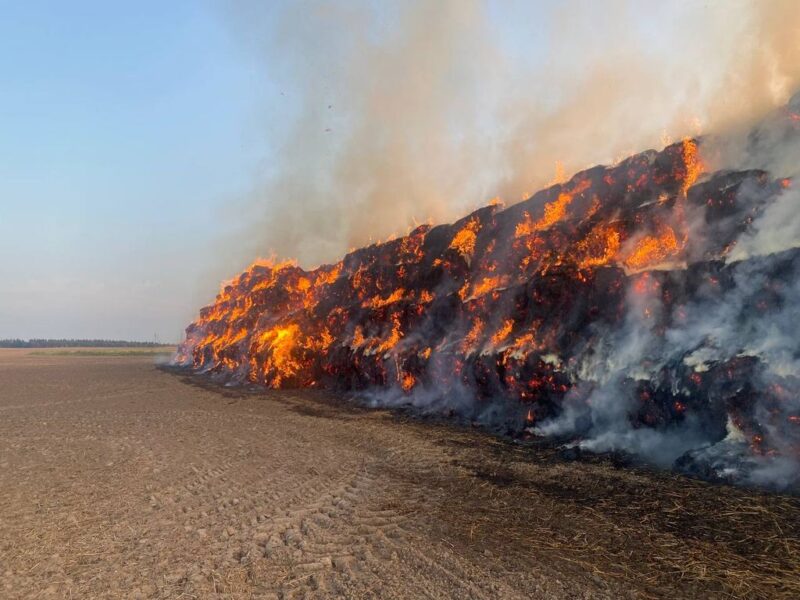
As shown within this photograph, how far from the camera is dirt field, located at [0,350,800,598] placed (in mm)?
6410

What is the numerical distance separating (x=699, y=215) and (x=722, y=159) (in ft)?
11.4

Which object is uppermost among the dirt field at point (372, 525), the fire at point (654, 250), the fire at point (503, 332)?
the fire at point (654, 250)

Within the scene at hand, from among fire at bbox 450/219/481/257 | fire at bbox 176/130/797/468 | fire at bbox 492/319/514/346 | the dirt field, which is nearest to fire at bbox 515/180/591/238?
fire at bbox 176/130/797/468

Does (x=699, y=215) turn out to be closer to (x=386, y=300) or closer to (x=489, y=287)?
(x=489, y=287)

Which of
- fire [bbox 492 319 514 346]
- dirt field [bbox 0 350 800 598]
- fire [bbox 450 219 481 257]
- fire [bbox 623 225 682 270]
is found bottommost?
dirt field [bbox 0 350 800 598]

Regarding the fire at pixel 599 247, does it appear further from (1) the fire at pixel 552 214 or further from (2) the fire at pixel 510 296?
(1) the fire at pixel 552 214

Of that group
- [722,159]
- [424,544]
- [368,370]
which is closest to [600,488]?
[424,544]

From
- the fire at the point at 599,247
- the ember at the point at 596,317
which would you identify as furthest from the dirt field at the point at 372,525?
the fire at the point at 599,247

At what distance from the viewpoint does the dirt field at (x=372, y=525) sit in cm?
641

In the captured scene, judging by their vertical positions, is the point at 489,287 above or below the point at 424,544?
above

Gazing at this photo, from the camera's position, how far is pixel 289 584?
6453 mm

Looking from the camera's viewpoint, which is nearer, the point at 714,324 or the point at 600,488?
the point at 600,488

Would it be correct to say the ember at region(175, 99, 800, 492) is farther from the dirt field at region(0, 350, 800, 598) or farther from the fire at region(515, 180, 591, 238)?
the dirt field at region(0, 350, 800, 598)

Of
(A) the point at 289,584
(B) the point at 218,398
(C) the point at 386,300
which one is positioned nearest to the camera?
(A) the point at 289,584
